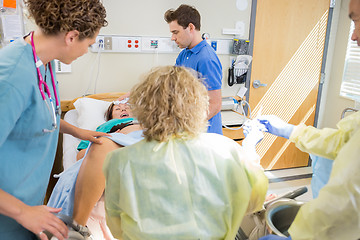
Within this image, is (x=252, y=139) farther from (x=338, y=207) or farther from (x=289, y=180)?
(x=289, y=180)

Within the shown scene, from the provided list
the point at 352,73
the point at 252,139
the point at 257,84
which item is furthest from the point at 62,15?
the point at 352,73

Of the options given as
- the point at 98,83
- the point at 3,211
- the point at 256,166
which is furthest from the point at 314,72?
the point at 3,211

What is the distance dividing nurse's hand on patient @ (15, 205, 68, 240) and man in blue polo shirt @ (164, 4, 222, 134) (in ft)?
4.09

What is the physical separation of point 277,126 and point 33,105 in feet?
3.55

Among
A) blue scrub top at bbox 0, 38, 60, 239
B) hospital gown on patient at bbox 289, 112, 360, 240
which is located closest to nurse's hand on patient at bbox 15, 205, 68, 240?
blue scrub top at bbox 0, 38, 60, 239

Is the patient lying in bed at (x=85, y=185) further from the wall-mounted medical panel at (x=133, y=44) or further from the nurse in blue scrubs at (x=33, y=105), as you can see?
the wall-mounted medical panel at (x=133, y=44)

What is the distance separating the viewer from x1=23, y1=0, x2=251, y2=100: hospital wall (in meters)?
2.64

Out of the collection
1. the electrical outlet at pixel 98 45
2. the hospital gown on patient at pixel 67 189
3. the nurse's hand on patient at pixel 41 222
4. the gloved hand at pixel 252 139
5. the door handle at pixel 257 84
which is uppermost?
the electrical outlet at pixel 98 45

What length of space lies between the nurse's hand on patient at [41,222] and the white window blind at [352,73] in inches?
127

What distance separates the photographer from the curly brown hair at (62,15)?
91 centimetres

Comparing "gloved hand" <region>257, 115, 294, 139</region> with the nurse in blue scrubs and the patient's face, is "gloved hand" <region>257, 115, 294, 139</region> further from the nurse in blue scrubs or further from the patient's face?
the patient's face

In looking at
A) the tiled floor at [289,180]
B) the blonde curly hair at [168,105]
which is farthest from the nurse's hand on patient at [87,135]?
the tiled floor at [289,180]

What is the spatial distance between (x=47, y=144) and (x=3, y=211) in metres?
0.28

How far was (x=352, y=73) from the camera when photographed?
10.6 ft
